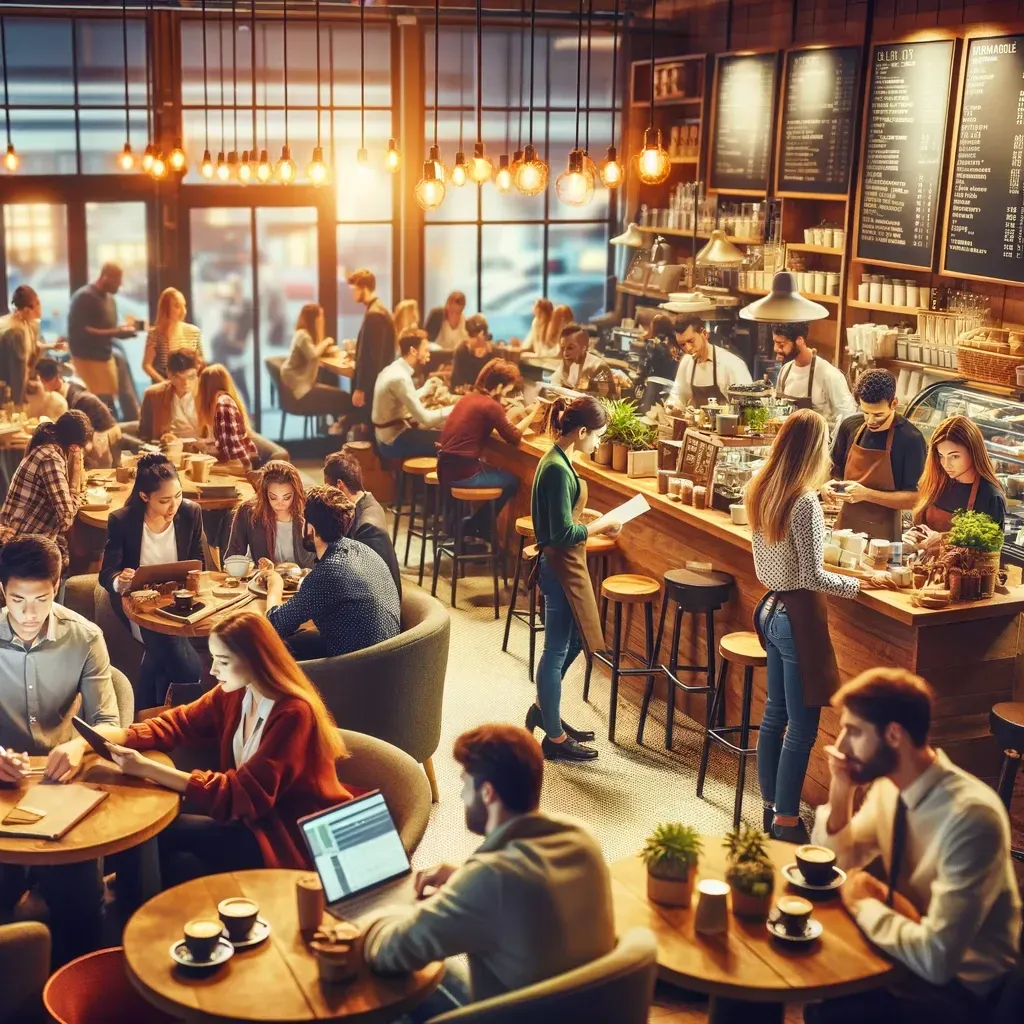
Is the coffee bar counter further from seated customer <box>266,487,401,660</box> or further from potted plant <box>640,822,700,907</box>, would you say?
potted plant <box>640,822,700,907</box>

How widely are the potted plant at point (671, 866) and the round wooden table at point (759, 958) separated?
1.0 inches

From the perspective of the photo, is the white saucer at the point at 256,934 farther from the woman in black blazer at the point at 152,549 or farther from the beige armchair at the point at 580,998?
the woman in black blazer at the point at 152,549

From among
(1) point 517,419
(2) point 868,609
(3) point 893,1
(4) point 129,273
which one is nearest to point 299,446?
(4) point 129,273

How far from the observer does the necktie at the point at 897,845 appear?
3.32 m

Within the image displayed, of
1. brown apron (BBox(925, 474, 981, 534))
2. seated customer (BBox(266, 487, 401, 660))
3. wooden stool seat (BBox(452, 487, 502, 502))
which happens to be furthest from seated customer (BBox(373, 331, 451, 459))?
brown apron (BBox(925, 474, 981, 534))

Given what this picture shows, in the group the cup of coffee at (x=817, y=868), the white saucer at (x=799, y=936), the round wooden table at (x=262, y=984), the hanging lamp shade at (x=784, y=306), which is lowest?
the round wooden table at (x=262, y=984)

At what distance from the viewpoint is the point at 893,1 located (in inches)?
357

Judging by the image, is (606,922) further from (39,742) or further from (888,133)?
(888,133)

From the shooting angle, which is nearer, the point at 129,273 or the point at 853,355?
the point at 853,355

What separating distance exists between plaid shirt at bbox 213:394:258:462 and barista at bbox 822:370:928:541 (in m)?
3.42

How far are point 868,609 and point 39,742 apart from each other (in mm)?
3029

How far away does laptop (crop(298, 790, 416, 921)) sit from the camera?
3.35 metres

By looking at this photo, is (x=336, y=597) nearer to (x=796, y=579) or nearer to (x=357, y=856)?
(x=796, y=579)

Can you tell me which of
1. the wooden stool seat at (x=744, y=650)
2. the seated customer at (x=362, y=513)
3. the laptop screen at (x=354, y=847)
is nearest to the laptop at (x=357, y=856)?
the laptop screen at (x=354, y=847)
